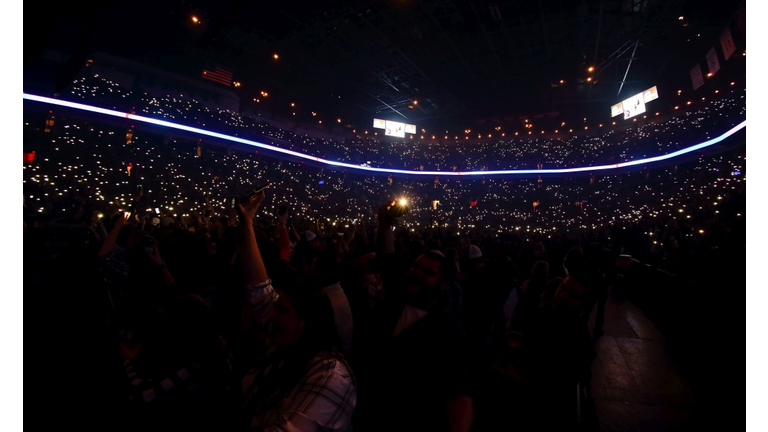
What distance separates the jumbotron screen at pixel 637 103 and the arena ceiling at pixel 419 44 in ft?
3.17

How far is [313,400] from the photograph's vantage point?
1185mm

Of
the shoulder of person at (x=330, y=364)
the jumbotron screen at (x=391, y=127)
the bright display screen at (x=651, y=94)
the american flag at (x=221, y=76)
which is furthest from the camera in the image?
the jumbotron screen at (x=391, y=127)

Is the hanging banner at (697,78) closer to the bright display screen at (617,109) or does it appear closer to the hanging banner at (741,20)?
the hanging banner at (741,20)

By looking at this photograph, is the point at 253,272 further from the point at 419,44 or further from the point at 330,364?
the point at 419,44

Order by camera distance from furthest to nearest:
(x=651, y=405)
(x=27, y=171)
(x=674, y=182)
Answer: (x=674, y=182), (x=27, y=171), (x=651, y=405)

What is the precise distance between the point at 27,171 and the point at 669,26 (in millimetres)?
28323

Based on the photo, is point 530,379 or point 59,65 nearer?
point 530,379

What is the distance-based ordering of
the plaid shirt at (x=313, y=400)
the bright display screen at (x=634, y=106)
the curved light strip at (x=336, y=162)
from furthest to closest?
1. the bright display screen at (x=634, y=106)
2. the curved light strip at (x=336, y=162)
3. the plaid shirt at (x=313, y=400)

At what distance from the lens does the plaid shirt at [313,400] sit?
3.78ft

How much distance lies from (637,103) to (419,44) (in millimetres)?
13953

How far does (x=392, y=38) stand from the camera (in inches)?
538

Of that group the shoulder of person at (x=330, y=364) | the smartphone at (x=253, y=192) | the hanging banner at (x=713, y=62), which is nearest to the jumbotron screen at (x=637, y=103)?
the hanging banner at (x=713, y=62)

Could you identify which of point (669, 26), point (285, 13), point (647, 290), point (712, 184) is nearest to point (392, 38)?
point (285, 13)

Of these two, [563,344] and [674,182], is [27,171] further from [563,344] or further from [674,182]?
[674,182]
